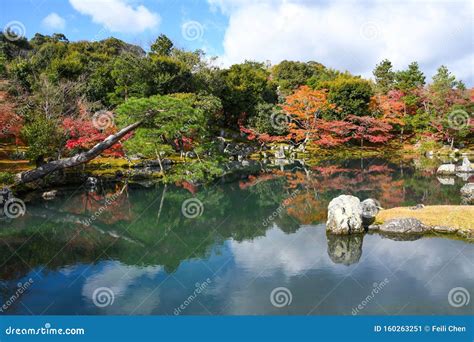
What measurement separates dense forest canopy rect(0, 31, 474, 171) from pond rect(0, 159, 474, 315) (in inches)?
353

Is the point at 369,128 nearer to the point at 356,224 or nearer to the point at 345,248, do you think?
the point at 356,224

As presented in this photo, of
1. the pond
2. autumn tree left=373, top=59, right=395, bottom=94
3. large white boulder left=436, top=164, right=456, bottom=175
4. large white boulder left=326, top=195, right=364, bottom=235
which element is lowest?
the pond

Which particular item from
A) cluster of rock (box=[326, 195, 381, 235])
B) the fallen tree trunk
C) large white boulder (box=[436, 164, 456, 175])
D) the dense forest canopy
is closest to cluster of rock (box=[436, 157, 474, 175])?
large white boulder (box=[436, 164, 456, 175])

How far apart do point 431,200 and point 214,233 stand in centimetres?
1037

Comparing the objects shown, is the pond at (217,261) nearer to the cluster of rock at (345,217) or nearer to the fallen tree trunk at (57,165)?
the cluster of rock at (345,217)

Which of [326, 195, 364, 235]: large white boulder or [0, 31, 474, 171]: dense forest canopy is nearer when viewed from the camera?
[326, 195, 364, 235]: large white boulder

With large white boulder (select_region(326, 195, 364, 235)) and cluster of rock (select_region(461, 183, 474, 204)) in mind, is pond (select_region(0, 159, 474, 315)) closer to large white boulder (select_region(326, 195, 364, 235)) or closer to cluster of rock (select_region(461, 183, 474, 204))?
large white boulder (select_region(326, 195, 364, 235))

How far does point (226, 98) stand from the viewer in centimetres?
3947

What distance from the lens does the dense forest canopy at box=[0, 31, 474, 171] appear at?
27.0 metres

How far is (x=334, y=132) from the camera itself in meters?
39.5

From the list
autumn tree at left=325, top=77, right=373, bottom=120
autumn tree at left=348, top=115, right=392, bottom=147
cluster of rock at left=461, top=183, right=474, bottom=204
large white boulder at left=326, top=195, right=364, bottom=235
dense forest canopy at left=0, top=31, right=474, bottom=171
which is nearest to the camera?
large white boulder at left=326, top=195, right=364, bottom=235

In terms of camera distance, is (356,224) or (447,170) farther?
(447,170)

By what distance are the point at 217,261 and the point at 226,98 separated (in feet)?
99.7

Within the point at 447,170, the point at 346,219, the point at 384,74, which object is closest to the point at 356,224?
the point at 346,219
